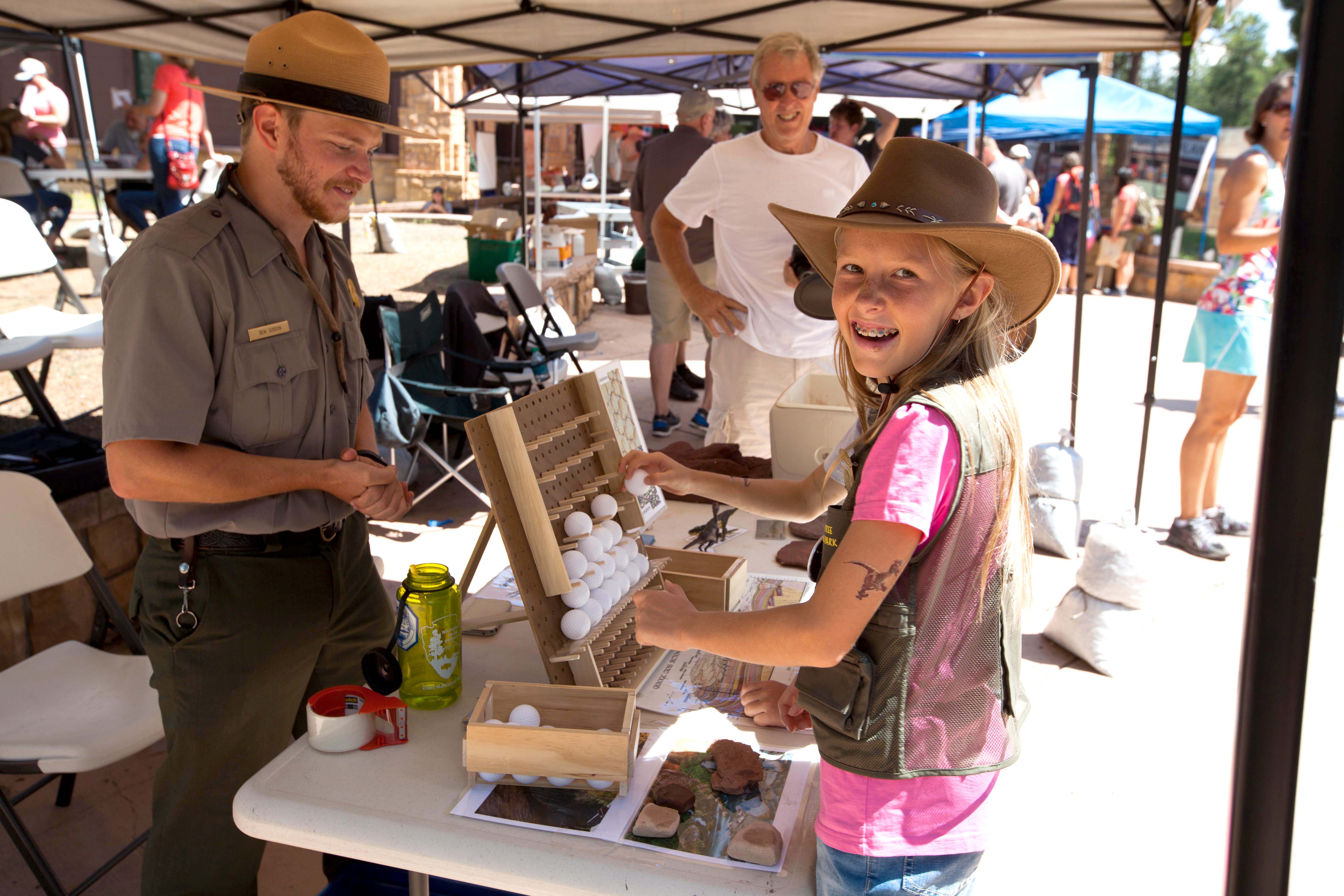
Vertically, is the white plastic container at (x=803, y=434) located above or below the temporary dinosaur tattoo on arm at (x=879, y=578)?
below

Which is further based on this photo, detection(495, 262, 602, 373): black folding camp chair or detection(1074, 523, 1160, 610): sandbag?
detection(495, 262, 602, 373): black folding camp chair

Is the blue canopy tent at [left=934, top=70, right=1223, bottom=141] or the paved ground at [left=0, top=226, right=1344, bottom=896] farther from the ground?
the blue canopy tent at [left=934, top=70, right=1223, bottom=141]

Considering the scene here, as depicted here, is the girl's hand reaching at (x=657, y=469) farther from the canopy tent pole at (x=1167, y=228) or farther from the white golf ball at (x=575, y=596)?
the canopy tent pole at (x=1167, y=228)

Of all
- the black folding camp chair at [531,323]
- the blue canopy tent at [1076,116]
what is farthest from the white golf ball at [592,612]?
the blue canopy tent at [1076,116]

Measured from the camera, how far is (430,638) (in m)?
1.55

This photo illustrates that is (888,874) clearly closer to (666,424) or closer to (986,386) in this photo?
(986,386)

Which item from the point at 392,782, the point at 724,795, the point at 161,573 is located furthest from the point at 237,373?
the point at 724,795

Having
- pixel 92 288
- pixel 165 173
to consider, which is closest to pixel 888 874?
pixel 165 173

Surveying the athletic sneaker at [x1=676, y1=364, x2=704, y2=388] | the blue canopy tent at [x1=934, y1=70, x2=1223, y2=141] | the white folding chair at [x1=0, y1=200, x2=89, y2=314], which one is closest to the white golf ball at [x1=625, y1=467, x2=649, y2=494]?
the white folding chair at [x1=0, y1=200, x2=89, y2=314]

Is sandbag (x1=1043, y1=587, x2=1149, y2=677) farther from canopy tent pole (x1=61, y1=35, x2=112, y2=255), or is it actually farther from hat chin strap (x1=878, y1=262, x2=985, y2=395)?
canopy tent pole (x1=61, y1=35, x2=112, y2=255)

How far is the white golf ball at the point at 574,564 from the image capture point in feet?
5.30

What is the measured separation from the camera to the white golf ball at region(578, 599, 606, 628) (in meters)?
1.59

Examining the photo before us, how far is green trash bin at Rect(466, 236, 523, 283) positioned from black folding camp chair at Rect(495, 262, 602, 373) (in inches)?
80.6

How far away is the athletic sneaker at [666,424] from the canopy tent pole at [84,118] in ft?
10.7
